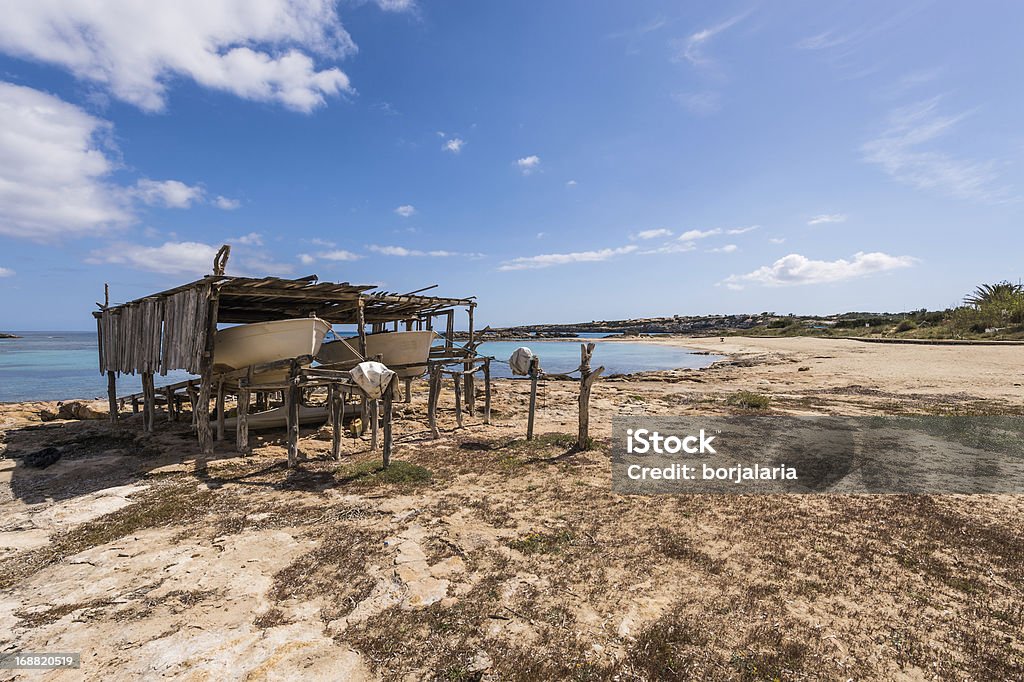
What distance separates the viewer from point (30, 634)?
474cm

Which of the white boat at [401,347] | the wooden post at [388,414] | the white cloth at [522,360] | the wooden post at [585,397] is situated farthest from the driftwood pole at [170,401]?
the wooden post at [585,397]

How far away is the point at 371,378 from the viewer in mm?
9477

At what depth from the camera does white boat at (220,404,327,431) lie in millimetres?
13898

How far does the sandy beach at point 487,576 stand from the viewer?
14.0 ft

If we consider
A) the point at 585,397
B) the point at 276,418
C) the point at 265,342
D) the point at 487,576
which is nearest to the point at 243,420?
the point at 276,418

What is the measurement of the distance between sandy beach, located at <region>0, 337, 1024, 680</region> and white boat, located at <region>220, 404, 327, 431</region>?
9.80ft

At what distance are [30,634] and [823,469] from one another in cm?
1283

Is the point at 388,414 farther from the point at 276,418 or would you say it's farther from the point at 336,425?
the point at 276,418

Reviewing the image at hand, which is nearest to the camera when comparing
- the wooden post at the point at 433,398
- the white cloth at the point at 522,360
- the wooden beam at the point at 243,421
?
the wooden beam at the point at 243,421

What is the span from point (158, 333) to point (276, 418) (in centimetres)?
409

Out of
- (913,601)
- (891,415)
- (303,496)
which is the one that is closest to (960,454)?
(891,415)

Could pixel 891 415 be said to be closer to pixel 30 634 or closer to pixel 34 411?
pixel 30 634

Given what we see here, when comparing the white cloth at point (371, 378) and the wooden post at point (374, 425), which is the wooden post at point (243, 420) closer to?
the wooden post at point (374, 425)

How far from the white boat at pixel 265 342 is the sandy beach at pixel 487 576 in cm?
301
